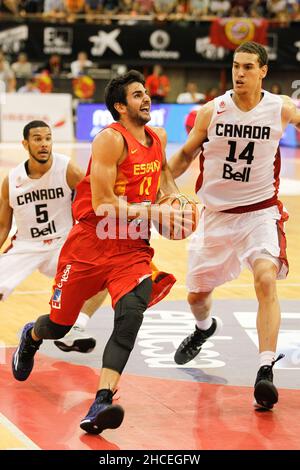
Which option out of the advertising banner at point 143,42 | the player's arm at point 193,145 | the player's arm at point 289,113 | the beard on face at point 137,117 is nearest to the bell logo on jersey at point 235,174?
the player's arm at point 193,145

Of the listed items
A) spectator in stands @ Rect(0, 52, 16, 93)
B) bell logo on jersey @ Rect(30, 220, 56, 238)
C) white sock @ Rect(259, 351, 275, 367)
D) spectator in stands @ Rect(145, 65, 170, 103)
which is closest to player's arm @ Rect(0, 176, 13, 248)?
bell logo on jersey @ Rect(30, 220, 56, 238)

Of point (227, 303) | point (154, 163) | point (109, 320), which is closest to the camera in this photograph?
point (154, 163)

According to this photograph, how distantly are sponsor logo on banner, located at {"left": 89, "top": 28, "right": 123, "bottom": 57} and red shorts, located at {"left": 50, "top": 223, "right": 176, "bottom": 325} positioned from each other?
75.6 feet

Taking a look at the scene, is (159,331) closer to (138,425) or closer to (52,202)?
(52,202)

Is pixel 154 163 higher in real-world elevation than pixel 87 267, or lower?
higher

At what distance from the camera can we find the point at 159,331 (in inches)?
322

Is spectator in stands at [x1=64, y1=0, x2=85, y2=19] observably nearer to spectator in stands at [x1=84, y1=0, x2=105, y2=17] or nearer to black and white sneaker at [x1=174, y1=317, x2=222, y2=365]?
spectator in stands at [x1=84, y1=0, x2=105, y2=17]

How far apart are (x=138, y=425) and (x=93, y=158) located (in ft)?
5.05

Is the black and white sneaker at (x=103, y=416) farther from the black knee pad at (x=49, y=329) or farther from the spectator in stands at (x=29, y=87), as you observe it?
the spectator in stands at (x=29, y=87)

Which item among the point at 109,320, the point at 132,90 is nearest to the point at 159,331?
the point at 109,320

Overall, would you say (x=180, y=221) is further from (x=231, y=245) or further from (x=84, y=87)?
(x=84, y=87)

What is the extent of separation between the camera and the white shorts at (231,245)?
6555mm

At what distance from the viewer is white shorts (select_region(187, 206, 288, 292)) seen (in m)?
6.55

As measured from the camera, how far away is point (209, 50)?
1145 inches
